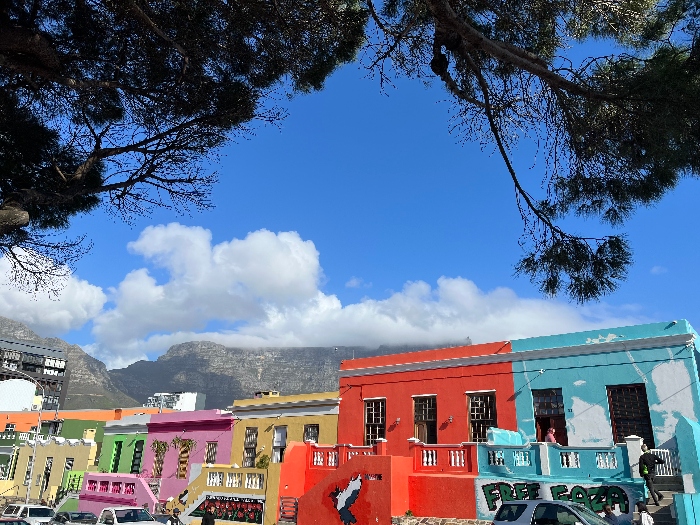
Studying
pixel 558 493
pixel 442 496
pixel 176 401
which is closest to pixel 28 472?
pixel 176 401

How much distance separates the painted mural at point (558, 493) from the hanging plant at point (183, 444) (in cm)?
1573

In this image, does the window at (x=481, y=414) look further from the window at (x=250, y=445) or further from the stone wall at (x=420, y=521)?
the window at (x=250, y=445)

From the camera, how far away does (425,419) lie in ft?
65.5

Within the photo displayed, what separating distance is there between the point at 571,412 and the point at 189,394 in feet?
115

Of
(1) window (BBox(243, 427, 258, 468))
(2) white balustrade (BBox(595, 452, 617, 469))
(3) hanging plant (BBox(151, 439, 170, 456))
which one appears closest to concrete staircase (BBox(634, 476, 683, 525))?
(2) white balustrade (BBox(595, 452, 617, 469))

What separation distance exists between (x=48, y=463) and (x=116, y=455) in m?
6.44

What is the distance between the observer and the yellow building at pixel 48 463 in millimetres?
32000

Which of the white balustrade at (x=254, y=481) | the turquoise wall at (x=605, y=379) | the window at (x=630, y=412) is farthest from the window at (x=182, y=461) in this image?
the window at (x=630, y=412)

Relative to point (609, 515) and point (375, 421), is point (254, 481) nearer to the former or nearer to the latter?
point (375, 421)

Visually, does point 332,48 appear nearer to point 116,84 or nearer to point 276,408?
point 116,84

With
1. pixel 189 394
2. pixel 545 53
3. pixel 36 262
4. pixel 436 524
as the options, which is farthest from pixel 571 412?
pixel 189 394

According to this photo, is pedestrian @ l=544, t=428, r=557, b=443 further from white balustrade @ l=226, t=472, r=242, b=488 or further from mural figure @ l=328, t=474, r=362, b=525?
white balustrade @ l=226, t=472, r=242, b=488

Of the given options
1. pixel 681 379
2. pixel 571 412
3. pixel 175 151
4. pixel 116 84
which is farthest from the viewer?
pixel 571 412

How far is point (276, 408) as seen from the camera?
2406 centimetres
